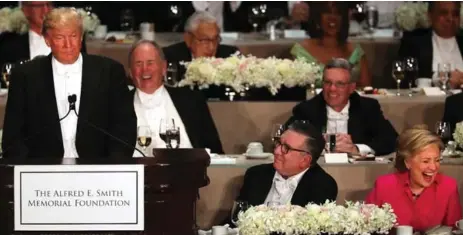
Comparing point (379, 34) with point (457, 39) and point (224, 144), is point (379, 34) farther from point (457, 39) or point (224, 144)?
point (224, 144)

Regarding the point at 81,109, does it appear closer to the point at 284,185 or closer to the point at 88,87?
the point at 88,87

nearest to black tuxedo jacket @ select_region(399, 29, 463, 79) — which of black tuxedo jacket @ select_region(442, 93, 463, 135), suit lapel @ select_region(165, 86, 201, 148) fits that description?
black tuxedo jacket @ select_region(442, 93, 463, 135)

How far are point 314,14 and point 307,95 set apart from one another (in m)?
0.97

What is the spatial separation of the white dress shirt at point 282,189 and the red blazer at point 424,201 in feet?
1.27

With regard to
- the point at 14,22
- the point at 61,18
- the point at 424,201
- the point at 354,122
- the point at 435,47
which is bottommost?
the point at 424,201

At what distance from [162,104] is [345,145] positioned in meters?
1.08

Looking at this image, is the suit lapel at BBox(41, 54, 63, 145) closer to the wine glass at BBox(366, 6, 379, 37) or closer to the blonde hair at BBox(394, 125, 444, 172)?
the blonde hair at BBox(394, 125, 444, 172)

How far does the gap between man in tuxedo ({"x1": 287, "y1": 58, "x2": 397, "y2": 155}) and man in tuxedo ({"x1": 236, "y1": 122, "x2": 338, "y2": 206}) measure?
1060mm

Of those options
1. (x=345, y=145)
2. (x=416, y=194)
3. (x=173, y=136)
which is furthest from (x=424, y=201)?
(x=173, y=136)

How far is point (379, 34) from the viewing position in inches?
370

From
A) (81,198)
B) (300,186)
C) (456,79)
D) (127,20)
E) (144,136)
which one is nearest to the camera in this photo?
(81,198)

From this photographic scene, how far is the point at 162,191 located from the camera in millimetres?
Answer: 4312

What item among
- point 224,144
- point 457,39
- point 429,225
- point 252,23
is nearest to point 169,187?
point 429,225

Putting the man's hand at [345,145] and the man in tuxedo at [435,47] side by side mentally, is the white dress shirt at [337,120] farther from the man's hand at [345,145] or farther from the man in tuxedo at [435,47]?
the man in tuxedo at [435,47]
